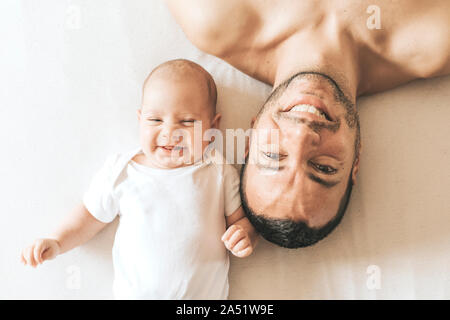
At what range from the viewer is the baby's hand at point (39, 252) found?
1.06 m

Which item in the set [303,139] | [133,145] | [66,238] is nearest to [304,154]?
[303,139]

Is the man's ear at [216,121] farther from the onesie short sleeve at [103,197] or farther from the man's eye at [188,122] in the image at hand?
the onesie short sleeve at [103,197]

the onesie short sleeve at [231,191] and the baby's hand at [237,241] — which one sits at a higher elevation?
the onesie short sleeve at [231,191]

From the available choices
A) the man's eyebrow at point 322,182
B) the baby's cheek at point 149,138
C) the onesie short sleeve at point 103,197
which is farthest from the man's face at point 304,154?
the onesie short sleeve at point 103,197

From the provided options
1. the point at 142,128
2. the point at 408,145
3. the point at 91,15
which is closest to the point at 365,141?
the point at 408,145

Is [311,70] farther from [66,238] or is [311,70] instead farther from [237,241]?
[66,238]

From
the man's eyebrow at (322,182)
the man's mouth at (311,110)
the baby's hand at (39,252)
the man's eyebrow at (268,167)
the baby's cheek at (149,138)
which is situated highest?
the man's mouth at (311,110)

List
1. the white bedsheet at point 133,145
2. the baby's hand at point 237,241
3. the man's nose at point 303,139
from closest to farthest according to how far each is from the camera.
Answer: the man's nose at point 303,139 < the baby's hand at point 237,241 < the white bedsheet at point 133,145

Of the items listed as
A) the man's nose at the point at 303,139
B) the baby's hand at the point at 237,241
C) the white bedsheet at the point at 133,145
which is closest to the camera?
the man's nose at the point at 303,139

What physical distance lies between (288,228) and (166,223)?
30 centimetres

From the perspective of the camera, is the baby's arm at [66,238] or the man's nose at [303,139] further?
the baby's arm at [66,238]

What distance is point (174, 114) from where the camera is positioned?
1.08 m

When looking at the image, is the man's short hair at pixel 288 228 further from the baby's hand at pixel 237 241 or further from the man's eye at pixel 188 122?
the man's eye at pixel 188 122

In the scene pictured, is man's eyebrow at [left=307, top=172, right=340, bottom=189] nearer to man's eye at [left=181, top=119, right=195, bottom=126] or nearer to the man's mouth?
the man's mouth
